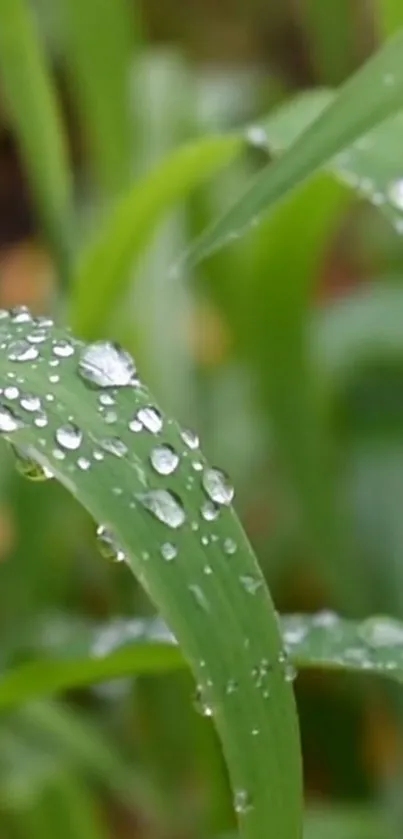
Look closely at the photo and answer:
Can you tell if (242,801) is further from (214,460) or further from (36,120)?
(214,460)

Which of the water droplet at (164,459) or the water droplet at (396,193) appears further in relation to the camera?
the water droplet at (396,193)

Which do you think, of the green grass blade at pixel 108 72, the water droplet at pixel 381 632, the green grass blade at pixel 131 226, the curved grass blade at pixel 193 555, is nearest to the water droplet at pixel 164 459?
the curved grass blade at pixel 193 555

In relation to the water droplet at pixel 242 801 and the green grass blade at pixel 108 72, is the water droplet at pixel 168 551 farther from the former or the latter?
the green grass blade at pixel 108 72

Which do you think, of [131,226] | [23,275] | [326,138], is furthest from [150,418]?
[23,275]

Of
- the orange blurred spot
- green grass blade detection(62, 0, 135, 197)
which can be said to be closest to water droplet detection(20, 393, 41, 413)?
green grass blade detection(62, 0, 135, 197)

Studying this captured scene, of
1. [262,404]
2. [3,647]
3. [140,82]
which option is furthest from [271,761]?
[140,82]

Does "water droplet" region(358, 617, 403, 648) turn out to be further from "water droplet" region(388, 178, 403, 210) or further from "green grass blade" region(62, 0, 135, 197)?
"green grass blade" region(62, 0, 135, 197)
